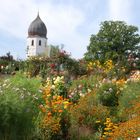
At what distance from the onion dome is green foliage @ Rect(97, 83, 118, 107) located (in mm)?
76878

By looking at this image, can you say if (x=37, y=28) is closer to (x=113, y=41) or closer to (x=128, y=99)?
(x=113, y=41)

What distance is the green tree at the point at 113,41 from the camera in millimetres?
35031

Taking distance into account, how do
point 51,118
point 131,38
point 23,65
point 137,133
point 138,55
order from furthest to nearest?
point 131,38, point 138,55, point 23,65, point 51,118, point 137,133

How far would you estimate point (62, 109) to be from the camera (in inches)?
355

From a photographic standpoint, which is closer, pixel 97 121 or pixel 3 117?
pixel 3 117

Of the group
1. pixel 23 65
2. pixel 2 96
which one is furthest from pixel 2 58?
pixel 2 96

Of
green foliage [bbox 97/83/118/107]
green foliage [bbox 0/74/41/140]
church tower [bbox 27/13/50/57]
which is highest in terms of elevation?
church tower [bbox 27/13/50/57]

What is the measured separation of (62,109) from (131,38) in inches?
1117

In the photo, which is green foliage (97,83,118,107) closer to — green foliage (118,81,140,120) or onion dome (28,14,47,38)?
green foliage (118,81,140,120)

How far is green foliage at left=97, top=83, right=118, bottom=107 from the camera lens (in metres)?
12.3

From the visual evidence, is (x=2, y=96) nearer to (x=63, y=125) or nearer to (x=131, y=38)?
(x=63, y=125)

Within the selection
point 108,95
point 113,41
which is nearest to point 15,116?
point 108,95

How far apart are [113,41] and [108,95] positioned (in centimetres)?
2374

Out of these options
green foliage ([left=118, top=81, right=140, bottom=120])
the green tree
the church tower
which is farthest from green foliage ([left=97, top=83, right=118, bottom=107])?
the church tower
